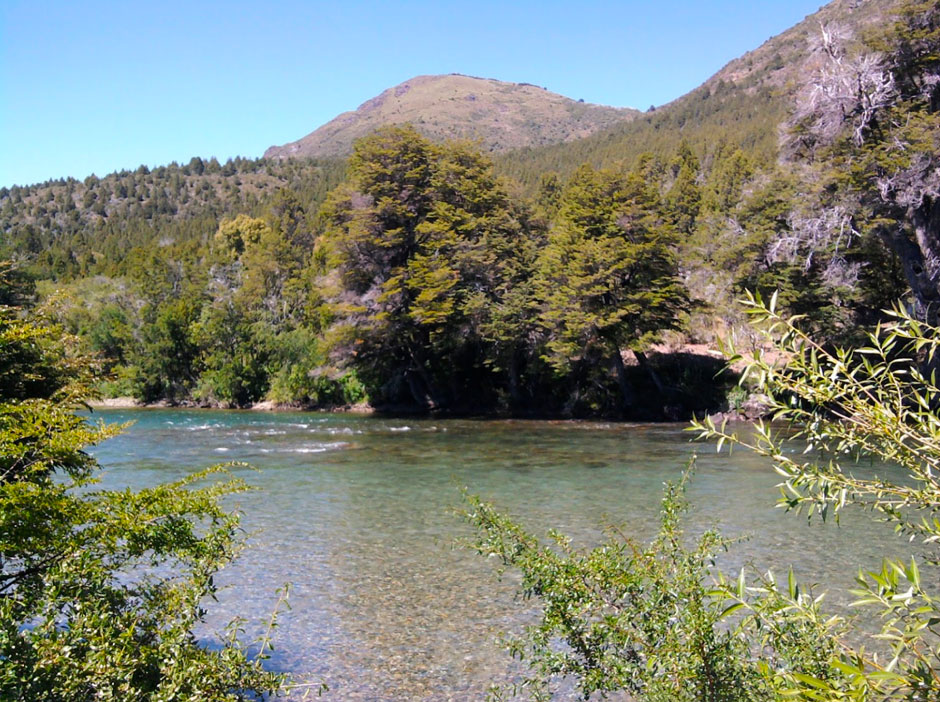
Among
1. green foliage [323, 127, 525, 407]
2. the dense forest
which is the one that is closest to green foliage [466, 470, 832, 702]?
the dense forest

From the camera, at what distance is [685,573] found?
14.1ft

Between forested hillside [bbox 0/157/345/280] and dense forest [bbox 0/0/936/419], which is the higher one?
forested hillside [bbox 0/157/345/280]

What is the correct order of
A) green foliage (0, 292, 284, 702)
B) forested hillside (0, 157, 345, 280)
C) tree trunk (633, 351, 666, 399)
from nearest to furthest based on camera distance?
green foliage (0, 292, 284, 702), tree trunk (633, 351, 666, 399), forested hillside (0, 157, 345, 280)

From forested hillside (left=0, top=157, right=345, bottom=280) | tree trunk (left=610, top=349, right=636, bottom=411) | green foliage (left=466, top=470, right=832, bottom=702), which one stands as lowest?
tree trunk (left=610, top=349, right=636, bottom=411)

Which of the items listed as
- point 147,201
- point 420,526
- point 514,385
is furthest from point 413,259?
point 147,201

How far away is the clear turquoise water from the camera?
6.75 meters

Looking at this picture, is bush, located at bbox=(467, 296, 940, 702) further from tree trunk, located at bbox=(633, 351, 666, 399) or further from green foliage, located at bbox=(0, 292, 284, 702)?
tree trunk, located at bbox=(633, 351, 666, 399)

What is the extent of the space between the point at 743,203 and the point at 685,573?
90.0ft

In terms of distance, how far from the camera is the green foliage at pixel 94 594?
10.7ft

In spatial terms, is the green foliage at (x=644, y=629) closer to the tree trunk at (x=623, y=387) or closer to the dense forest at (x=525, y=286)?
the dense forest at (x=525, y=286)

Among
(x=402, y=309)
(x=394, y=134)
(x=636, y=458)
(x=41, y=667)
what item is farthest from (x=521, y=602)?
(x=394, y=134)

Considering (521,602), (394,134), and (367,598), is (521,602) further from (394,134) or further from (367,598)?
(394,134)

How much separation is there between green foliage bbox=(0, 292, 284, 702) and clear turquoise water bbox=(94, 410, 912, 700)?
52 cm

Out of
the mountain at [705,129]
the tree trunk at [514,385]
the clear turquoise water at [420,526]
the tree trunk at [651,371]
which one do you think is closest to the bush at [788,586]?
the clear turquoise water at [420,526]
